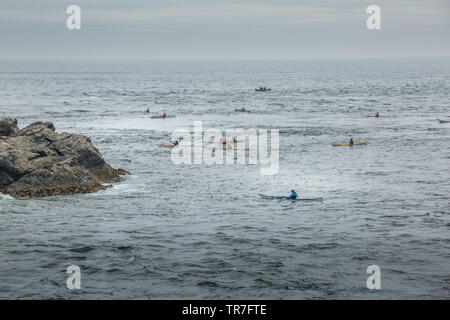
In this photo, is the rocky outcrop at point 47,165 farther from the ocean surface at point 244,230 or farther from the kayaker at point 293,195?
the kayaker at point 293,195

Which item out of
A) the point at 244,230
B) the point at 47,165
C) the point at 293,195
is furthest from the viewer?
the point at 47,165

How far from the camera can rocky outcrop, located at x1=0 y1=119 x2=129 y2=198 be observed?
3862 cm

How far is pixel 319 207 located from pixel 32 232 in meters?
18.8

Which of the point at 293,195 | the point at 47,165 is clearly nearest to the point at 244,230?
the point at 293,195

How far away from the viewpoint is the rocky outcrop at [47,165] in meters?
38.6

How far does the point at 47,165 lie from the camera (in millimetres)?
39969

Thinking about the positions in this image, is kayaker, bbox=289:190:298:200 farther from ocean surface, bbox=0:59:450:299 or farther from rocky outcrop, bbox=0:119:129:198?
rocky outcrop, bbox=0:119:129:198

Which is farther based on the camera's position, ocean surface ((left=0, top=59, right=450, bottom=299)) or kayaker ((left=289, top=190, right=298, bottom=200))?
kayaker ((left=289, top=190, right=298, bottom=200))

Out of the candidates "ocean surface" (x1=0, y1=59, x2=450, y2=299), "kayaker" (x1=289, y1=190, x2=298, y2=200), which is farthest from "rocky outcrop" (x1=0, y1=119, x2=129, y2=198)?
"kayaker" (x1=289, y1=190, x2=298, y2=200)

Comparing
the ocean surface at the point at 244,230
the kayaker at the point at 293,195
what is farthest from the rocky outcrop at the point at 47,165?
the kayaker at the point at 293,195

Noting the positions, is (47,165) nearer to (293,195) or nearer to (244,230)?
(244,230)

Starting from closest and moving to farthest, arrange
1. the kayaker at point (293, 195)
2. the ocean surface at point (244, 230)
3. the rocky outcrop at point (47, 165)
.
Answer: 1. the ocean surface at point (244, 230)
2. the rocky outcrop at point (47, 165)
3. the kayaker at point (293, 195)

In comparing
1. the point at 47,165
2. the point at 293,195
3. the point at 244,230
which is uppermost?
the point at 47,165

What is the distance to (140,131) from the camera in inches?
3078
